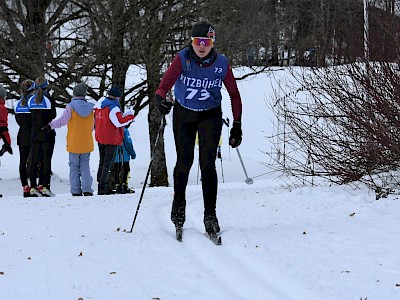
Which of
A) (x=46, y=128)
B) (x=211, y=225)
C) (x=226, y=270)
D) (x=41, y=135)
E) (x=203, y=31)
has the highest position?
(x=203, y=31)

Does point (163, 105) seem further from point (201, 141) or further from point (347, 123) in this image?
point (347, 123)

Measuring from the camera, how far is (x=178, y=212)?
6.33 metres

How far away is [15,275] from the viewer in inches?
189

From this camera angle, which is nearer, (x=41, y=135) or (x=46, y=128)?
(x=46, y=128)

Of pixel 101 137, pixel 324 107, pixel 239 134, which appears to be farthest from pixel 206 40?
pixel 101 137

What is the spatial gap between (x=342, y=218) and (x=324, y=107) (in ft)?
7.56

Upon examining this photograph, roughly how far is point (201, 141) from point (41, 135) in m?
5.48

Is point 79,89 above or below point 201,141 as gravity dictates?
above

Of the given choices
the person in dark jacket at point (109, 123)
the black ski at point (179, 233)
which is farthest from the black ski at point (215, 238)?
the person in dark jacket at point (109, 123)

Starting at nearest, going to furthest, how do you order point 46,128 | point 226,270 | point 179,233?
point 226,270 < point 179,233 < point 46,128

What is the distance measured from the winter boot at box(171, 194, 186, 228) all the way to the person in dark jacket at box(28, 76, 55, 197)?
16.5 ft

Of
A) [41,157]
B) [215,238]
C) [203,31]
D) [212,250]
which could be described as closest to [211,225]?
[215,238]

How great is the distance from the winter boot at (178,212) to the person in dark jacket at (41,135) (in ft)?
16.5

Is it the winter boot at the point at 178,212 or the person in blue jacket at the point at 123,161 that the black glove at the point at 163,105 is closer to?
the winter boot at the point at 178,212
